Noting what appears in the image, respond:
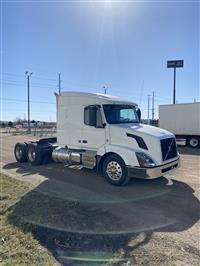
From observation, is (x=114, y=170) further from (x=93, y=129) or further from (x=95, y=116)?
(x=95, y=116)

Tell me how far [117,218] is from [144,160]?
2.28m

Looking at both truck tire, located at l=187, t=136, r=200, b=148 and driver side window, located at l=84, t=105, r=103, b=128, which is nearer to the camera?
driver side window, located at l=84, t=105, r=103, b=128

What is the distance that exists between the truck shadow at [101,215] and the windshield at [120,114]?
1.99 meters

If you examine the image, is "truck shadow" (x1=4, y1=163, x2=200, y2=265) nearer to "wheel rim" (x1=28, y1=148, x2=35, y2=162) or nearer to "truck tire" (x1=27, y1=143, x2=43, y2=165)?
"truck tire" (x1=27, y1=143, x2=43, y2=165)

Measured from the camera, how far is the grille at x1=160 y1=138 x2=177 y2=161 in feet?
22.5

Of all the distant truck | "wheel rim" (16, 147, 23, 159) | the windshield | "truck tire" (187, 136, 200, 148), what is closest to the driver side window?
the windshield

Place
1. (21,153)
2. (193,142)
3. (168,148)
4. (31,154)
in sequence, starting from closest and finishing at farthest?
(168,148) < (31,154) < (21,153) < (193,142)

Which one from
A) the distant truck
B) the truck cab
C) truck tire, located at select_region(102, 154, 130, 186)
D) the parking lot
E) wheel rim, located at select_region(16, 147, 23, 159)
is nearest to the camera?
the parking lot

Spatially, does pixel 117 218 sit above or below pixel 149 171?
below

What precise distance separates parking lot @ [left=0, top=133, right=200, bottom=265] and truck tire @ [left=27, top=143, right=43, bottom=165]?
2406 millimetres

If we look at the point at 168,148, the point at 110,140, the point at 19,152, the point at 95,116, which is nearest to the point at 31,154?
the point at 19,152

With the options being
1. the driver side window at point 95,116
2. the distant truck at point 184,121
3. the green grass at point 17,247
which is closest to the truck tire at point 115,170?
the driver side window at point 95,116

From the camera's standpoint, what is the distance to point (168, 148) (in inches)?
279

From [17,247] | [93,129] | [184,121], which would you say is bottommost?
[17,247]
